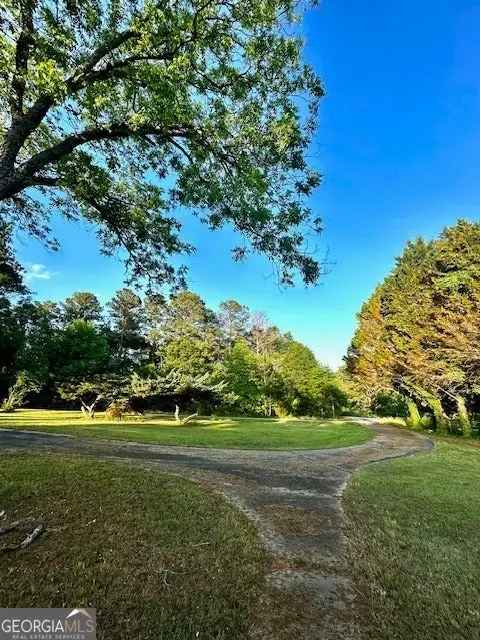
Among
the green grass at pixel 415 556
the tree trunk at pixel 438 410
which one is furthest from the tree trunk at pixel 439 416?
the green grass at pixel 415 556

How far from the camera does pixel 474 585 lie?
3443 millimetres

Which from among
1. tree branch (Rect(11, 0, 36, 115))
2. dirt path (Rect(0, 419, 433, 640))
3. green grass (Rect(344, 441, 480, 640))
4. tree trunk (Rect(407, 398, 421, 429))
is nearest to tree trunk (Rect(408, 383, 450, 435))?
tree trunk (Rect(407, 398, 421, 429))

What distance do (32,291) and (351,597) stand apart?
31.7 m

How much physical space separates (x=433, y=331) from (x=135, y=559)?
806 inches

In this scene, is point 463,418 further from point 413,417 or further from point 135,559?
point 135,559

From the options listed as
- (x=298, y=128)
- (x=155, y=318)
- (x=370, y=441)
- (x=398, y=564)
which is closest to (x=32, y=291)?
(x=155, y=318)

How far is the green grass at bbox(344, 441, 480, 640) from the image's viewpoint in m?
2.82

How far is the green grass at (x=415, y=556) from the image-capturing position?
111 inches

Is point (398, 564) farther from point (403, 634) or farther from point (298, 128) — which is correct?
point (298, 128)

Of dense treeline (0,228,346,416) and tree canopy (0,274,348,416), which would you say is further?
tree canopy (0,274,348,416)
